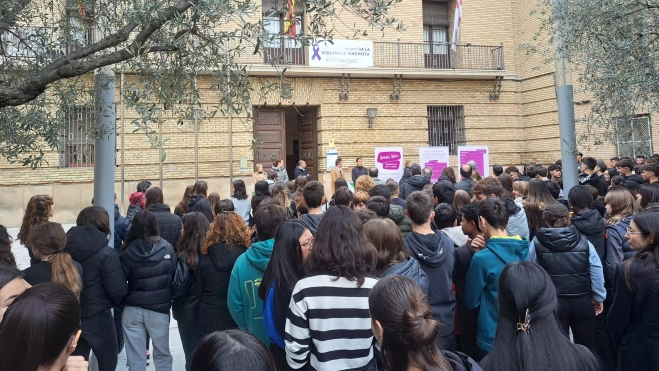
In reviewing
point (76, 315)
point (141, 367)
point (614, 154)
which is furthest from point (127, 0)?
point (614, 154)

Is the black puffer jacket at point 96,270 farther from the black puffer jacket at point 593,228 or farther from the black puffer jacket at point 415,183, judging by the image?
the black puffer jacket at point 415,183

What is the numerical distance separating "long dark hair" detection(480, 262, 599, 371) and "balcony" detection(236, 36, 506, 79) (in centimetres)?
1508

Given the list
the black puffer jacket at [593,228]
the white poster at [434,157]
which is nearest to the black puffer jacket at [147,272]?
the black puffer jacket at [593,228]

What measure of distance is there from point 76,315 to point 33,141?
16.8ft

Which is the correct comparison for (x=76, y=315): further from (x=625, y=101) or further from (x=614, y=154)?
(x=614, y=154)

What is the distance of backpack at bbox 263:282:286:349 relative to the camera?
3.05 m

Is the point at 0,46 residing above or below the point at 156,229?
above

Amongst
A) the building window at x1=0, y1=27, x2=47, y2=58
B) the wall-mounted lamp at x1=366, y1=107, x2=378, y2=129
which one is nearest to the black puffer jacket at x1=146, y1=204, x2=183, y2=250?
the building window at x1=0, y1=27, x2=47, y2=58

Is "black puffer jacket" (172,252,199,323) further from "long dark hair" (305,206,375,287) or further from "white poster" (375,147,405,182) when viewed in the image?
"white poster" (375,147,405,182)

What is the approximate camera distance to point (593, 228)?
4938 mm

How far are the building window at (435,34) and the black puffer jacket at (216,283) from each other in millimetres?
17230

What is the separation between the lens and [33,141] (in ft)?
20.2

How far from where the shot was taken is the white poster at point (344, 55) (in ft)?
58.1

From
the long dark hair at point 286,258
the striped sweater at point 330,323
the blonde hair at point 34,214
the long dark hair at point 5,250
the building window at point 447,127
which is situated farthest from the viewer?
the building window at point 447,127
